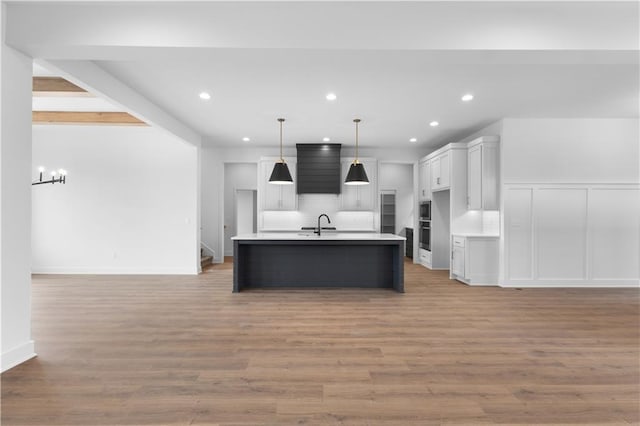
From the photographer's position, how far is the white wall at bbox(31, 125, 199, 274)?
675 cm

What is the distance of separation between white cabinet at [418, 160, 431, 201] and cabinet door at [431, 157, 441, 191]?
20 centimetres

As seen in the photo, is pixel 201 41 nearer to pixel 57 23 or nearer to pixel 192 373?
pixel 57 23

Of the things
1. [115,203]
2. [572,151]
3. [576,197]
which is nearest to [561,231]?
[576,197]

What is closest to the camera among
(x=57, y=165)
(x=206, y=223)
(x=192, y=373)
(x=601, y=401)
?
(x=601, y=401)

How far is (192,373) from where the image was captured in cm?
256

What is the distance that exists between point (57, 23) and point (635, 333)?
20.2 ft

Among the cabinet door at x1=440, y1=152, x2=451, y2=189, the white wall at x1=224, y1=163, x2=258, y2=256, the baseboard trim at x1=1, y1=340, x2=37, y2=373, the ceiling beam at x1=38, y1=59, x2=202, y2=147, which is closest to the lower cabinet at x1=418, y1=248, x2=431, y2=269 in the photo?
the cabinet door at x1=440, y1=152, x2=451, y2=189

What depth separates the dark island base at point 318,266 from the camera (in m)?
5.56

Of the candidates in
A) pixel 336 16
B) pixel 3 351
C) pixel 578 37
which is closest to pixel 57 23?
pixel 336 16

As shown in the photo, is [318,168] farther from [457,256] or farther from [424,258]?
[457,256]

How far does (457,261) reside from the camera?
6336 mm

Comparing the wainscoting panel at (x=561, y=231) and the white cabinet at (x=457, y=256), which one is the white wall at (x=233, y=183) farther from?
the wainscoting panel at (x=561, y=231)

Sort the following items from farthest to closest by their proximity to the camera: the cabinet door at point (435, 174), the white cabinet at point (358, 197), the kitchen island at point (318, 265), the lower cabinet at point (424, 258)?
the white cabinet at point (358, 197)
the lower cabinet at point (424, 258)
the cabinet door at point (435, 174)
the kitchen island at point (318, 265)

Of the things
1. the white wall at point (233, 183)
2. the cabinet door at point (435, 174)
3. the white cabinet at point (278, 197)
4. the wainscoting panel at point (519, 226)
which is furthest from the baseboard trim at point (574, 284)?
the white wall at point (233, 183)
